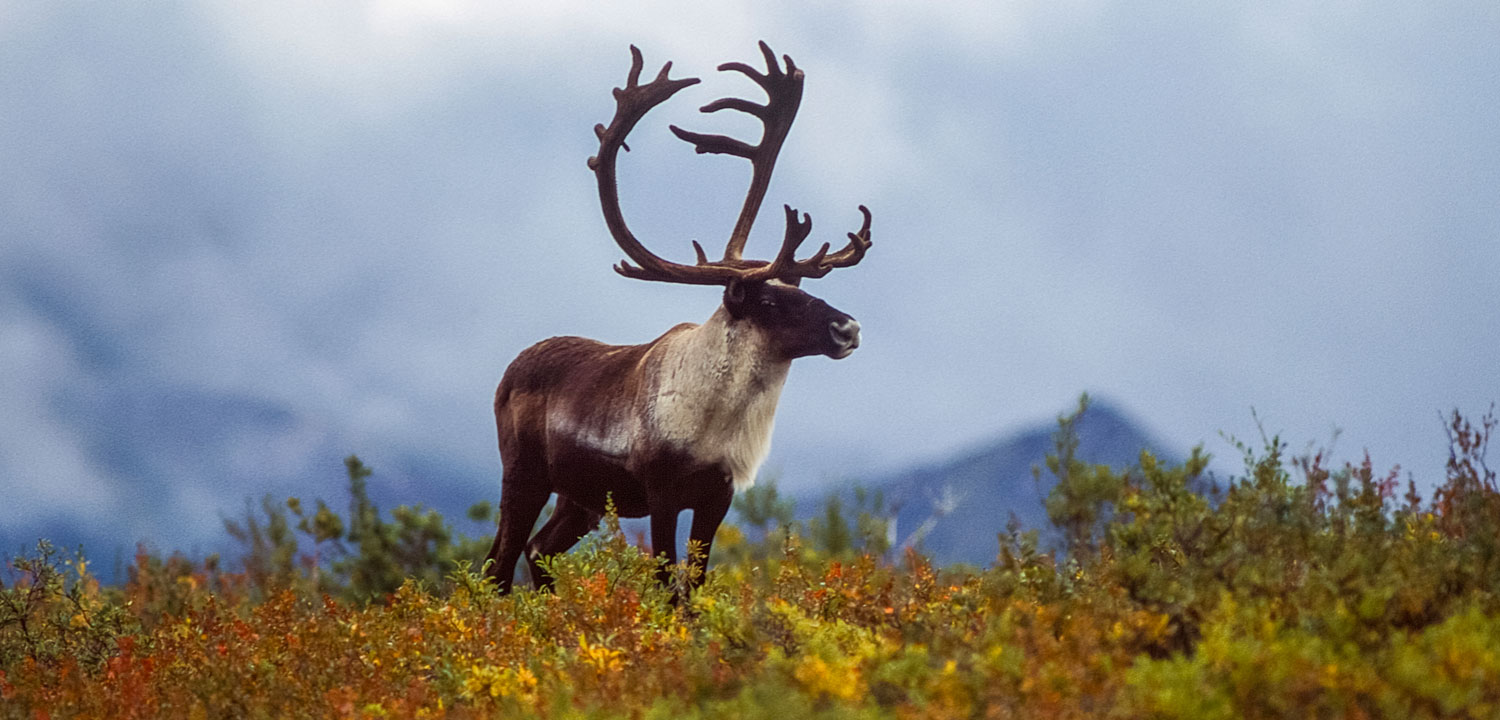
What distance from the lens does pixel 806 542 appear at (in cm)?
971

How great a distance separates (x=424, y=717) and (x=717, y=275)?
3579mm

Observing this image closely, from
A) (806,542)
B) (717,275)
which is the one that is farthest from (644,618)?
(806,542)

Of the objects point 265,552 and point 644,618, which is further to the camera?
point 265,552

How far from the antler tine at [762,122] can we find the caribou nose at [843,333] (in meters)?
1.27

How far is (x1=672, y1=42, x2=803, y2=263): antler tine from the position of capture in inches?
358

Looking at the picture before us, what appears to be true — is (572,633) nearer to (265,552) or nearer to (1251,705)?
(1251,705)

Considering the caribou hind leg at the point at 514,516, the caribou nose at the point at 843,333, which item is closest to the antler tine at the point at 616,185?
the caribou nose at the point at 843,333

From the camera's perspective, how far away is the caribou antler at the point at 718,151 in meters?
8.64

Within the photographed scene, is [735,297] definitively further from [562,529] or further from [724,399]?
[562,529]

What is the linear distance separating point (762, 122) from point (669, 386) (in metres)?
2.01

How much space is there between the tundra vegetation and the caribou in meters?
0.52

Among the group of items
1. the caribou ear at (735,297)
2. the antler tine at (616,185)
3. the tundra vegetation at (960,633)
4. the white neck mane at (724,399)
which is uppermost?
the antler tine at (616,185)

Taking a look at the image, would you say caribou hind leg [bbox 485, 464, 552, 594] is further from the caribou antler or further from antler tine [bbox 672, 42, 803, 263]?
antler tine [bbox 672, 42, 803, 263]

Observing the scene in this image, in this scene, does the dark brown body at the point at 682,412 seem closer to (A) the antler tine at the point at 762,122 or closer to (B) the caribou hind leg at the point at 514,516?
(B) the caribou hind leg at the point at 514,516
